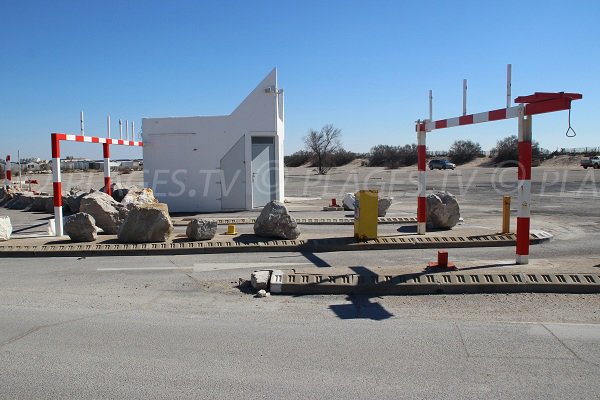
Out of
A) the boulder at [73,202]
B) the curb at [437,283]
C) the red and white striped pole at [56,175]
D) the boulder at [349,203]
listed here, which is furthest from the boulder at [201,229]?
the boulder at [73,202]

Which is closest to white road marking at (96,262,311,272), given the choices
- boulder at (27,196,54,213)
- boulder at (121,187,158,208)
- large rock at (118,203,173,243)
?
large rock at (118,203,173,243)

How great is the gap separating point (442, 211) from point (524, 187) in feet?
13.8

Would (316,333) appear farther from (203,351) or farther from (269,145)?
(269,145)

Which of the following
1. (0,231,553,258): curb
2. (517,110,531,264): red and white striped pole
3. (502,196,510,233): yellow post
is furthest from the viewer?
(502,196,510,233): yellow post

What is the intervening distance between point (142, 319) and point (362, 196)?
18.4ft

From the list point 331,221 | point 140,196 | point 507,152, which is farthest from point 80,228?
point 507,152

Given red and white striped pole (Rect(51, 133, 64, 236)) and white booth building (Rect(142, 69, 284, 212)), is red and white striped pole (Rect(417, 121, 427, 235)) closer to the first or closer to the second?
white booth building (Rect(142, 69, 284, 212))

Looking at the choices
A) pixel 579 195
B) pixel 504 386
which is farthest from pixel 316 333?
pixel 579 195

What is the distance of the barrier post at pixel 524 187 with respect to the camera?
848cm

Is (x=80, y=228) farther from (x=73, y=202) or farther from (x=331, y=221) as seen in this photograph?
(x=73, y=202)

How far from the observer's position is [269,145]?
19078 mm

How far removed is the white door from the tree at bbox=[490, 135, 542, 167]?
182ft

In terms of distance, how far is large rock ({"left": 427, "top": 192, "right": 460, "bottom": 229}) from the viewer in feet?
41.9

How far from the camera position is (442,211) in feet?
41.9
